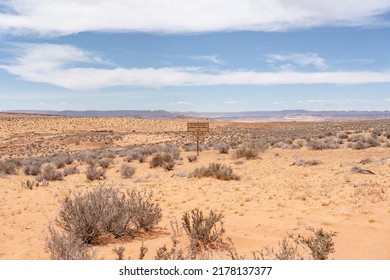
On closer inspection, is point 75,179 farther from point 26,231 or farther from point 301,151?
point 301,151

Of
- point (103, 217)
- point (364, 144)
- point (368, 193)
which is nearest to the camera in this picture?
point (103, 217)

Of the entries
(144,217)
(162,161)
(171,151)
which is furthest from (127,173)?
(144,217)

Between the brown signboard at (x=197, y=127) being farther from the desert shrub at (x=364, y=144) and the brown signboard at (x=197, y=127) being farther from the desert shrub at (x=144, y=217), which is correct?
the desert shrub at (x=144, y=217)

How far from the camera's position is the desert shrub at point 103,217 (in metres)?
8.42

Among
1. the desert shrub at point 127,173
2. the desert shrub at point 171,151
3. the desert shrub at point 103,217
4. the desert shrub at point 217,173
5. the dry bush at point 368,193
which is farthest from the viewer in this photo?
the desert shrub at point 171,151

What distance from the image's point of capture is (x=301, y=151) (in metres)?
30.3

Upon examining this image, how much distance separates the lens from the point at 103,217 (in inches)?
338

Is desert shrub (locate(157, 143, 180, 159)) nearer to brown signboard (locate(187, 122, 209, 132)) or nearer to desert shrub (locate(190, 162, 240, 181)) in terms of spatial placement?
brown signboard (locate(187, 122, 209, 132))

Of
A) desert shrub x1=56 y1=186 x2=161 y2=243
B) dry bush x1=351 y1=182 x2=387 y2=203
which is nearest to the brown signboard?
dry bush x1=351 y1=182 x2=387 y2=203

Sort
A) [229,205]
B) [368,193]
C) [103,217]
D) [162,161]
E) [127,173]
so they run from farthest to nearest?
[162,161], [127,173], [368,193], [229,205], [103,217]

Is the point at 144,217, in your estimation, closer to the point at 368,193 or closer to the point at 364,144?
the point at 368,193

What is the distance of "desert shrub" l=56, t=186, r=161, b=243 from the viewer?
842 cm

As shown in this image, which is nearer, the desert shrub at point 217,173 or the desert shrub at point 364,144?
the desert shrub at point 217,173

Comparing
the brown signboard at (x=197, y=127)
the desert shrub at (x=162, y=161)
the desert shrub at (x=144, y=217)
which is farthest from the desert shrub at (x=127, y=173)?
the desert shrub at (x=144, y=217)
